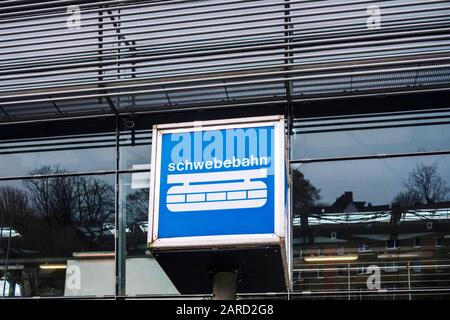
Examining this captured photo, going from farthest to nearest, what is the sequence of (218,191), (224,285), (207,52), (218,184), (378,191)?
(207,52) < (378,191) < (218,184) < (218,191) < (224,285)

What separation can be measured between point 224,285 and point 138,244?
14.5 feet

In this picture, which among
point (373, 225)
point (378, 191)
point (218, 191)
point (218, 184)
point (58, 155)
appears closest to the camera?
point (218, 191)

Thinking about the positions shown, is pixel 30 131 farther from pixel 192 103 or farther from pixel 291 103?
pixel 291 103

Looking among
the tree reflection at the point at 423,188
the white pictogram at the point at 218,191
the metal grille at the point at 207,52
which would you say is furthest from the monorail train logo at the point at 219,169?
the tree reflection at the point at 423,188

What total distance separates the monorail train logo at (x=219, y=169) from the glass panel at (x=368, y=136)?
373 cm

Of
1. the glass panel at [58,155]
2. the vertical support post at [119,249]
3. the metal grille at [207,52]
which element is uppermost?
the metal grille at [207,52]

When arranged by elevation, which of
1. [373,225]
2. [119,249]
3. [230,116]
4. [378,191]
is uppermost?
[230,116]

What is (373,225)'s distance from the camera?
952cm

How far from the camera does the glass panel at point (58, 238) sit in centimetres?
1014

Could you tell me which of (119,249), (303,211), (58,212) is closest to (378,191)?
(303,211)

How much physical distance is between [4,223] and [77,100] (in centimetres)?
225

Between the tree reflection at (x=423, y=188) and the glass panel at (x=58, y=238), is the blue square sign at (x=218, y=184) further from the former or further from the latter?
the glass panel at (x=58, y=238)

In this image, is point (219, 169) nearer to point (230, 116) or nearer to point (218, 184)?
point (218, 184)

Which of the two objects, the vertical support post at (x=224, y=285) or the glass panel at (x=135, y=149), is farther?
the glass panel at (x=135, y=149)
